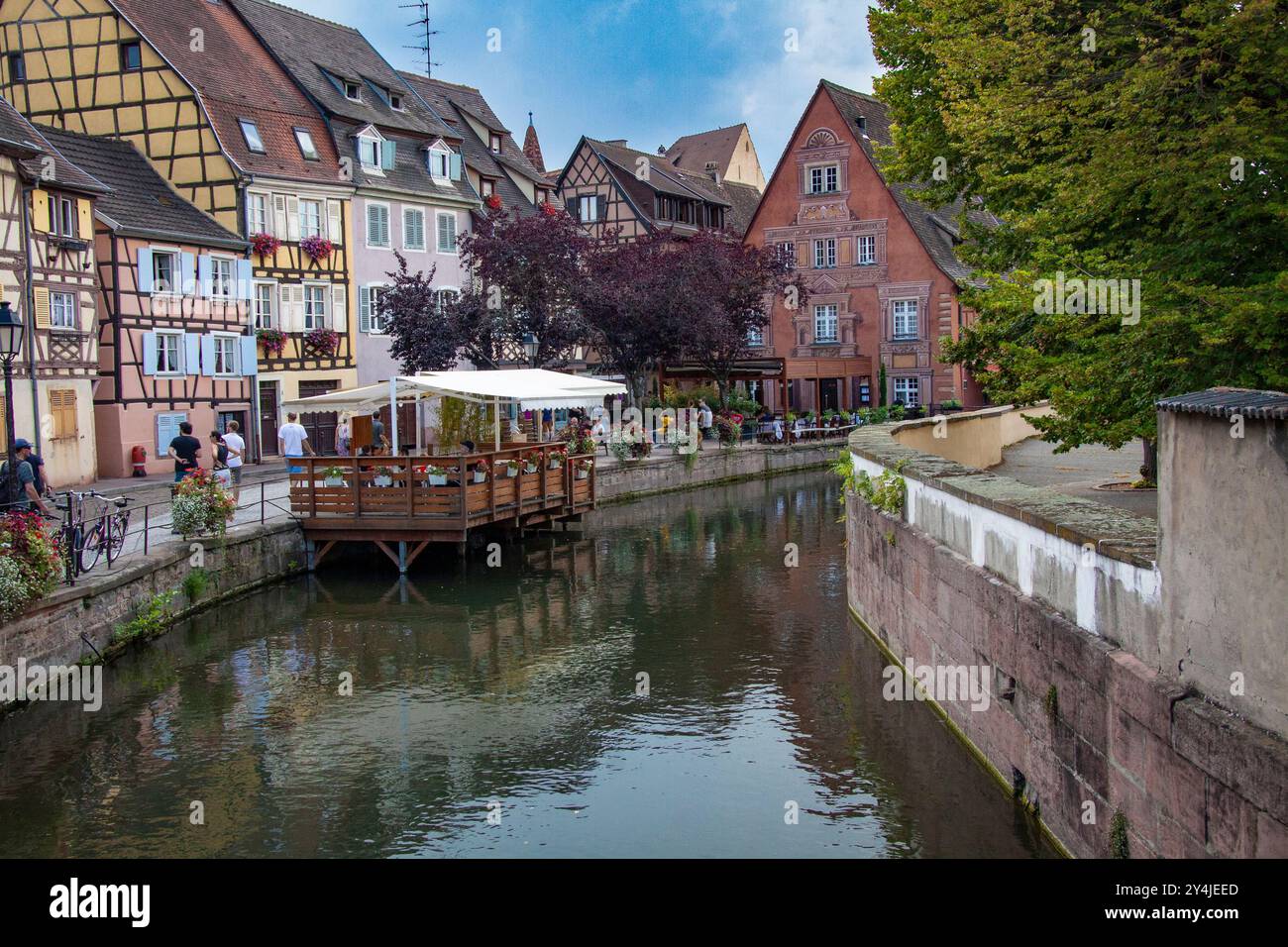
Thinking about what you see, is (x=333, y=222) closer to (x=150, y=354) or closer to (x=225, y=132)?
(x=225, y=132)

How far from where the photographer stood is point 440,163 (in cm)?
4850

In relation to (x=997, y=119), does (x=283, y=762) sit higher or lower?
lower

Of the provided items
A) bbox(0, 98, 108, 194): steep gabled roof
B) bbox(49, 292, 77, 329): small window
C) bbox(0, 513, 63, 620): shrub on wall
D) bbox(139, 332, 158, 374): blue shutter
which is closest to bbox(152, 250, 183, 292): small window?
bbox(139, 332, 158, 374): blue shutter

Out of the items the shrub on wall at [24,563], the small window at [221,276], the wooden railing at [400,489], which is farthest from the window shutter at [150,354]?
the shrub on wall at [24,563]

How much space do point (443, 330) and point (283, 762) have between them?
26331 millimetres

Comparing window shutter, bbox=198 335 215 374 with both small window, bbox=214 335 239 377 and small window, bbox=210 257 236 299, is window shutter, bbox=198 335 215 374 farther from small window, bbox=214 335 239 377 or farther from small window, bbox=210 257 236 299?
small window, bbox=210 257 236 299

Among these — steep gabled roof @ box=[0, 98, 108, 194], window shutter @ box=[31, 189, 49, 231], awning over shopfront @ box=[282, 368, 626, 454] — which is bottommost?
awning over shopfront @ box=[282, 368, 626, 454]

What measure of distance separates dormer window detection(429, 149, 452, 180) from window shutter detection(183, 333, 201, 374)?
46.9 ft

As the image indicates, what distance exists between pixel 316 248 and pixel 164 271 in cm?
695

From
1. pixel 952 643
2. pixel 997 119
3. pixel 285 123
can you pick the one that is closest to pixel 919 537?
pixel 952 643

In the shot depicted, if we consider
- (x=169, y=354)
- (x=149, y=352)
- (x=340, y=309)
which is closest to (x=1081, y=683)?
(x=149, y=352)

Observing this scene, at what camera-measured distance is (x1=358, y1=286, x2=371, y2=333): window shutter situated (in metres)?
43.8

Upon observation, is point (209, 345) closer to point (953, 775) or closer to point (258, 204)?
point (258, 204)
